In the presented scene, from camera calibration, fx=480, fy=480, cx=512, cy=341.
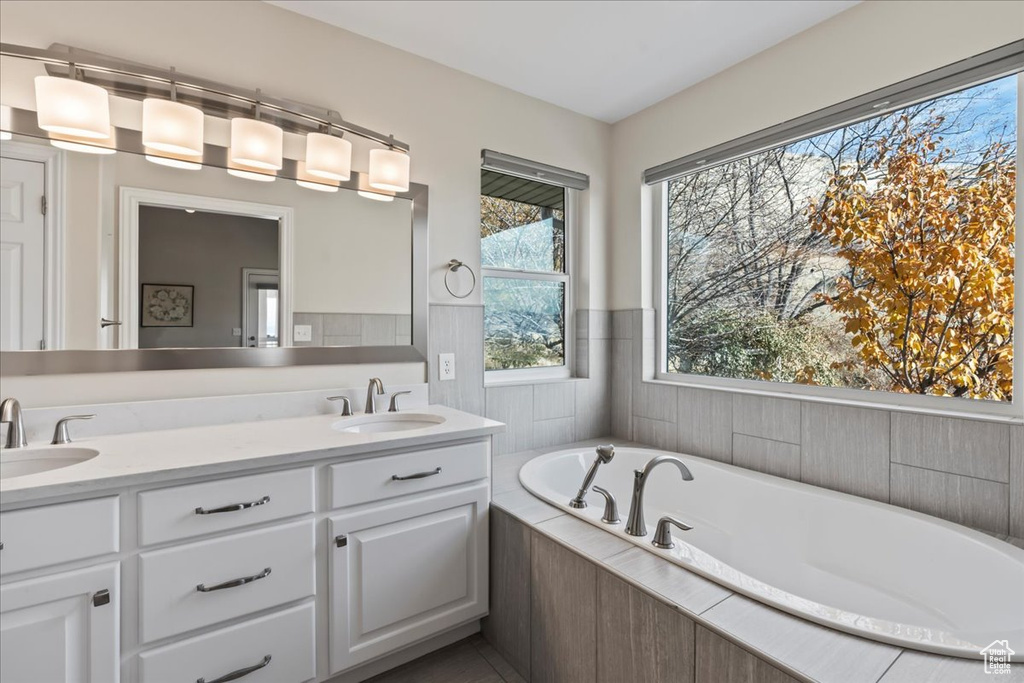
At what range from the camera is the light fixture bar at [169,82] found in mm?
1527

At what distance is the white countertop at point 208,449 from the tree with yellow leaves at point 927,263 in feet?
5.35

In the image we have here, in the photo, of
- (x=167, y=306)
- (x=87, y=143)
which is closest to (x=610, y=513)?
(x=167, y=306)

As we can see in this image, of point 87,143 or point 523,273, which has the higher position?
point 87,143

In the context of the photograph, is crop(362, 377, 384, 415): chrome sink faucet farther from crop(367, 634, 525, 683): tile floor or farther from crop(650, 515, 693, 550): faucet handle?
crop(650, 515, 693, 550): faucet handle

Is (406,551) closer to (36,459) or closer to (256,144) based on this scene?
(36,459)

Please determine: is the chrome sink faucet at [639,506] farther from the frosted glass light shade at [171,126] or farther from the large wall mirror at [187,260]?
the frosted glass light shade at [171,126]

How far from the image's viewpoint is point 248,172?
185 cm

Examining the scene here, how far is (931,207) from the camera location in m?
1.86

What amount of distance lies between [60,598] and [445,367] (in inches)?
59.3

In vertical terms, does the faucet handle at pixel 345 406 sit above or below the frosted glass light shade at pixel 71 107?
below

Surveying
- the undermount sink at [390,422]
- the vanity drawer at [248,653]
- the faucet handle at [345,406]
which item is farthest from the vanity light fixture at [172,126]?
the vanity drawer at [248,653]

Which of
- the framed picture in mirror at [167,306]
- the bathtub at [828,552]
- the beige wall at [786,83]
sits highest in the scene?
the beige wall at [786,83]

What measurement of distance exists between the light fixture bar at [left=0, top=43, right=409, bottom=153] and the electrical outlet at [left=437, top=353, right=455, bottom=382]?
1.04 m

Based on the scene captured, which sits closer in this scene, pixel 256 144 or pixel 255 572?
pixel 255 572
